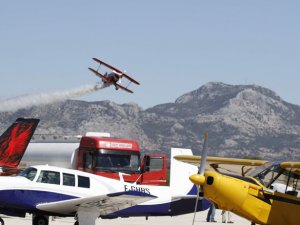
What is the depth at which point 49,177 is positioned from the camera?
76.9 ft

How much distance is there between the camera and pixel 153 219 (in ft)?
115

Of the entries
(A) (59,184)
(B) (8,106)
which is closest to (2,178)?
(A) (59,184)

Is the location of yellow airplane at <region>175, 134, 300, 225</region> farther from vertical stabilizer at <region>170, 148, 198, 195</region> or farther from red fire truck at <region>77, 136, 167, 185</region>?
red fire truck at <region>77, 136, 167, 185</region>

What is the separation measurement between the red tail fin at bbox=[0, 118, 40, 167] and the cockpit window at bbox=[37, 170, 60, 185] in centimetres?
915

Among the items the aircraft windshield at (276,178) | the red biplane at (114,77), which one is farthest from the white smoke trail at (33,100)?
the aircraft windshield at (276,178)

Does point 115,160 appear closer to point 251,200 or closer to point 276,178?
point 276,178

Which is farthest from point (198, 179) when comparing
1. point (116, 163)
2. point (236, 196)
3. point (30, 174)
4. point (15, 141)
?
point (116, 163)

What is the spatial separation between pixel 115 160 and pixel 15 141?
5.11m

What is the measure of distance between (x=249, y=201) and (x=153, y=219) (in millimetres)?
15761

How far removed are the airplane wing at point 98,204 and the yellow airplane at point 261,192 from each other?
2.99 m

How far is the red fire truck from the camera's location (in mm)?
35750

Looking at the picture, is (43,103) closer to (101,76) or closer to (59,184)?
(101,76)

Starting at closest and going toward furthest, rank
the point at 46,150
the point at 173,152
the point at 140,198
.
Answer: the point at 140,198, the point at 173,152, the point at 46,150

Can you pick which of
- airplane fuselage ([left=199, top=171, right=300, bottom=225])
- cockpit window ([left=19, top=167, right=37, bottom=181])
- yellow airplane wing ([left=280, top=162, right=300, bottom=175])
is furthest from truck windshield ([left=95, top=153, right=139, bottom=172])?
yellow airplane wing ([left=280, top=162, right=300, bottom=175])
